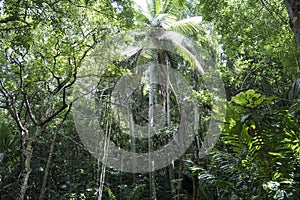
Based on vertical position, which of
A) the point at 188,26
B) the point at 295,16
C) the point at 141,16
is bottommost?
the point at 295,16

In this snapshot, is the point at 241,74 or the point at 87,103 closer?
the point at 241,74

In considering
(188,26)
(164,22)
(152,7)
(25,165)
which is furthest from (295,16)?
(152,7)

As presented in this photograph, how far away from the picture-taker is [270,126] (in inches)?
117

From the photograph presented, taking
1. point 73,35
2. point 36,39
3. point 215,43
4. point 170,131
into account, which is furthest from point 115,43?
point 170,131

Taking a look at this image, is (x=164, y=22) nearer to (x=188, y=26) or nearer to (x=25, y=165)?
(x=188, y=26)

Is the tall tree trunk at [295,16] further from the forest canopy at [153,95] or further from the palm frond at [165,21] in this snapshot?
the palm frond at [165,21]

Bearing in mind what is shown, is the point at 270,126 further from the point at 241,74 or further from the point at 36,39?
the point at 241,74

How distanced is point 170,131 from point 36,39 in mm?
5678

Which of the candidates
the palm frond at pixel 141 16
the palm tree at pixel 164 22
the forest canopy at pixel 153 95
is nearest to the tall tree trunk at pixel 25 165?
the forest canopy at pixel 153 95

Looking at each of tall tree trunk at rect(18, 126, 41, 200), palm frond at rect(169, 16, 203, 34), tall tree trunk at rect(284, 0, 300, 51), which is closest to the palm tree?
palm frond at rect(169, 16, 203, 34)

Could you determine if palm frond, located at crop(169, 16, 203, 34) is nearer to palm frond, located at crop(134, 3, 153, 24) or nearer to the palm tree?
the palm tree

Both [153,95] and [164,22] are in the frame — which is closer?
[164,22]

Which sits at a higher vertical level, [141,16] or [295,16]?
[141,16]

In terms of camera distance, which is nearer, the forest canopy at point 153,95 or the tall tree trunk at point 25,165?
the forest canopy at point 153,95
